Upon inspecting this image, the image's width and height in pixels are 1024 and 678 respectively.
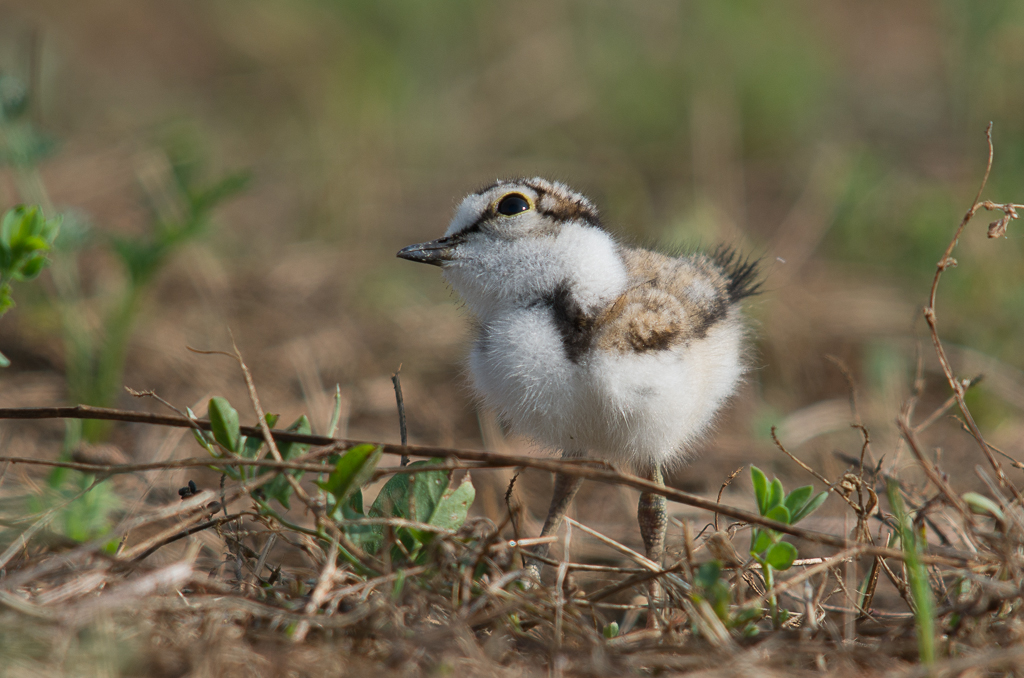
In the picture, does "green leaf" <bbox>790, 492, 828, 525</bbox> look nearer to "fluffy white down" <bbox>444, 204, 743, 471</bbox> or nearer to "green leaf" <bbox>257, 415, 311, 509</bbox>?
"fluffy white down" <bbox>444, 204, 743, 471</bbox>

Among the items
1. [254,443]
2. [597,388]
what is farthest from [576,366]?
[254,443]

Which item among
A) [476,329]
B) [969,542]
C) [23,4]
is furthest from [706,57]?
[23,4]

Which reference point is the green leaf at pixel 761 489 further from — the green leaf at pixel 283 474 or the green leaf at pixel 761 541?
the green leaf at pixel 283 474

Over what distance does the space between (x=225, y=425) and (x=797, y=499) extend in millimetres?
1288

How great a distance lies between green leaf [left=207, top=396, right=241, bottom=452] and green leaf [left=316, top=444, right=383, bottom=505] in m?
0.24

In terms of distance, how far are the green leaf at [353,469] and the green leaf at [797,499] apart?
0.94m

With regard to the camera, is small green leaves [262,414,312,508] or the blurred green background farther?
the blurred green background

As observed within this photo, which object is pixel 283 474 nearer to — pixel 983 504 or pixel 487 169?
pixel 983 504

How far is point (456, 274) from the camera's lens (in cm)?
235

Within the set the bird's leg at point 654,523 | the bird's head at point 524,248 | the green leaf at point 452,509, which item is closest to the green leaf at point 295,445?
the green leaf at point 452,509

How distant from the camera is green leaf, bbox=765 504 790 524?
188 cm

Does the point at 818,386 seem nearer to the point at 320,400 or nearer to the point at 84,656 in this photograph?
the point at 320,400

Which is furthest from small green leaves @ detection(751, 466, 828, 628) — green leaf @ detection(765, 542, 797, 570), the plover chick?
the plover chick

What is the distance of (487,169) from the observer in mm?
5730
